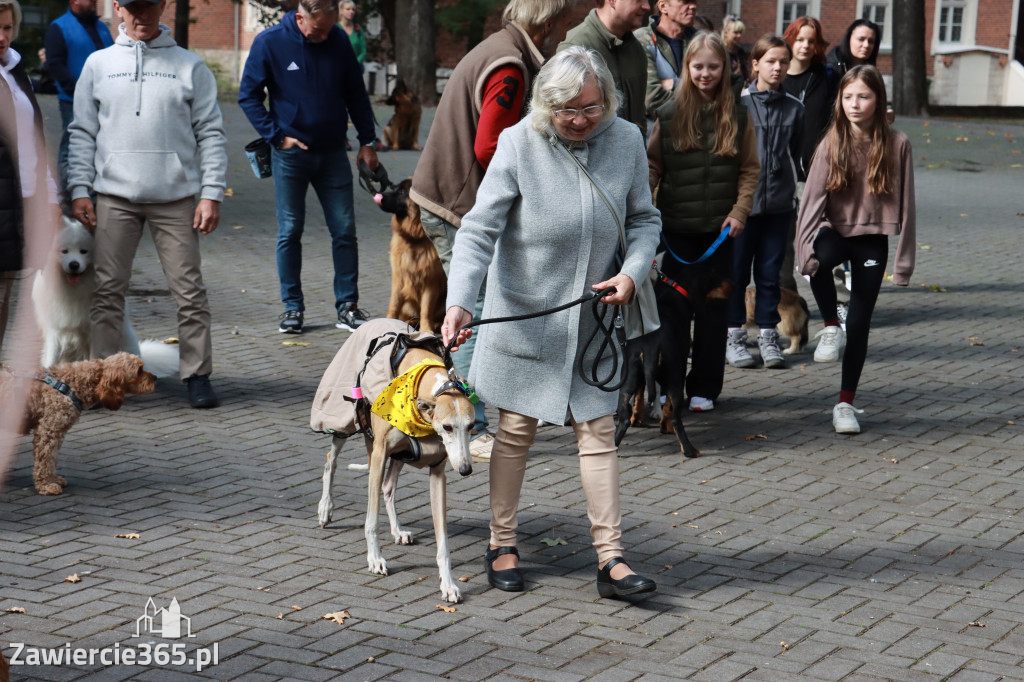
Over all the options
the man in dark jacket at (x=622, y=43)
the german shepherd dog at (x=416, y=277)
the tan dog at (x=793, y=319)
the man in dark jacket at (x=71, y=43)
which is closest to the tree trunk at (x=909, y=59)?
the tan dog at (x=793, y=319)

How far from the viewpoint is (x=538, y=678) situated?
4070 millimetres

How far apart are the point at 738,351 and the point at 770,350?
230 mm

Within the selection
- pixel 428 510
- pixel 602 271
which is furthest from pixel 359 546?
pixel 602 271

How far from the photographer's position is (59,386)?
5938mm

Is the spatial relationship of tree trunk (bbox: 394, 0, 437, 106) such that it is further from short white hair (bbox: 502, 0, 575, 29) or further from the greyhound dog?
the greyhound dog

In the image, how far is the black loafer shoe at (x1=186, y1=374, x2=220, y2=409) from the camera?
7414 mm

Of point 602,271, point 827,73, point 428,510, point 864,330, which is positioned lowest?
point 428,510

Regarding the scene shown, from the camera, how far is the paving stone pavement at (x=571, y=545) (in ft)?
14.0

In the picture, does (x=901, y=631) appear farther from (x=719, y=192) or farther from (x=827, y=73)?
(x=827, y=73)

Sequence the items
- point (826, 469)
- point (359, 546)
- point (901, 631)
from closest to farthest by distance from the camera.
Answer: point (901, 631) → point (359, 546) → point (826, 469)

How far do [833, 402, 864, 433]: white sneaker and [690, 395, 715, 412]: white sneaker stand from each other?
2.53 feet

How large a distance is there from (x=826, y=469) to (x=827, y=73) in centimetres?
434

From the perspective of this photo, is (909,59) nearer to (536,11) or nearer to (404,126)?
(404,126)

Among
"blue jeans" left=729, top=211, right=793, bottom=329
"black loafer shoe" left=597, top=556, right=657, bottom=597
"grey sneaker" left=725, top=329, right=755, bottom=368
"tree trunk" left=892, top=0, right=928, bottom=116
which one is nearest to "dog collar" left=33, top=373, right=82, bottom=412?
"black loafer shoe" left=597, top=556, right=657, bottom=597
